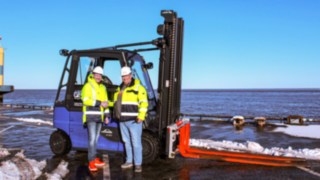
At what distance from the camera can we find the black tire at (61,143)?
7.07m

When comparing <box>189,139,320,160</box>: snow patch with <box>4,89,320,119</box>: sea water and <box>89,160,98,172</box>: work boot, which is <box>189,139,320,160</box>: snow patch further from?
<box>4,89,320,119</box>: sea water

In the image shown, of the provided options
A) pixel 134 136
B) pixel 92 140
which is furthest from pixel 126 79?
pixel 92 140

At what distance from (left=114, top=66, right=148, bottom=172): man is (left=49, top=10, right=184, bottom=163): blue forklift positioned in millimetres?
456

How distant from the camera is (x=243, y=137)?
1131cm

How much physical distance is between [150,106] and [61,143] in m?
2.22

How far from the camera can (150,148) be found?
6.36 metres

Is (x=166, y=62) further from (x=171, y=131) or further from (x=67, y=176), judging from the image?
(x=67, y=176)

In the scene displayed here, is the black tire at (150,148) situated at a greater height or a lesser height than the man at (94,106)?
→ lesser

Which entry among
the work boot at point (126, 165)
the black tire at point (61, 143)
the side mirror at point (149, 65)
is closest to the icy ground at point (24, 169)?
the black tire at point (61, 143)

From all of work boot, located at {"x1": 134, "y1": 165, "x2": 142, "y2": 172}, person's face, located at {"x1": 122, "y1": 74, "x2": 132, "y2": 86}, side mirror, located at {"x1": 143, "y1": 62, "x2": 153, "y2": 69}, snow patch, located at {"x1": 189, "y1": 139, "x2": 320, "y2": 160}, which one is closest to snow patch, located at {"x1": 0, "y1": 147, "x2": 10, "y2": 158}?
work boot, located at {"x1": 134, "y1": 165, "x2": 142, "y2": 172}

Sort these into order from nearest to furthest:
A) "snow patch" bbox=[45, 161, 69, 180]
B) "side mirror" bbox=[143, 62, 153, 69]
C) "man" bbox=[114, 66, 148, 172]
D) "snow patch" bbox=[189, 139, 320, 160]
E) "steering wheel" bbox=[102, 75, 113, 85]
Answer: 1. "snow patch" bbox=[45, 161, 69, 180]
2. "man" bbox=[114, 66, 148, 172]
3. "steering wheel" bbox=[102, 75, 113, 85]
4. "side mirror" bbox=[143, 62, 153, 69]
5. "snow patch" bbox=[189, 139, 320, 160]

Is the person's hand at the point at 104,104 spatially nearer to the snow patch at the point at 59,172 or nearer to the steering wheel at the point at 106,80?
the steering wheel at the point at 106,80

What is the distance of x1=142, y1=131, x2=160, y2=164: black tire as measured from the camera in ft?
20.7

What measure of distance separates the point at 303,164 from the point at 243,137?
4978 millimetres
